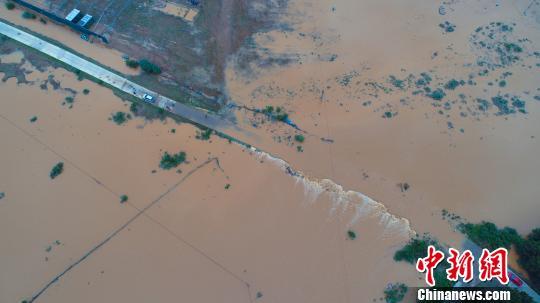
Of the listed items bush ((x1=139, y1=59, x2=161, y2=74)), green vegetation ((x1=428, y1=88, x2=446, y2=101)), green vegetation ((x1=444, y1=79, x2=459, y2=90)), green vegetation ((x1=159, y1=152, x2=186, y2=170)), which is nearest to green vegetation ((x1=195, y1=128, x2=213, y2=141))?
green vegetation ((x1=159, y1=152, x2=186, y2=170))

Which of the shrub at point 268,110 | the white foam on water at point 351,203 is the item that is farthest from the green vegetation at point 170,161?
the white foam on water at point 351,203

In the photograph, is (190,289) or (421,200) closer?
(190,289)

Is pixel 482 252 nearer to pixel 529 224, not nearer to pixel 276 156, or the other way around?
pixel 529 224

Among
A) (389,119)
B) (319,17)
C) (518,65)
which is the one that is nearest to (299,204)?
(389,119)

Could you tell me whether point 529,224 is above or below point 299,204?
below

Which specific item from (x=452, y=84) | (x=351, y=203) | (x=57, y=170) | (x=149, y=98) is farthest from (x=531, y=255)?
(x=57, y=170)

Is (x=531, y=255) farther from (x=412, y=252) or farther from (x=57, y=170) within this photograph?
(x=57, y=170)

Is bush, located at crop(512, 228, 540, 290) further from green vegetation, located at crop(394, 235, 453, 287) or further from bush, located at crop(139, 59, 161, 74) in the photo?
bush, located at crop(139, 59, 161, 74)
